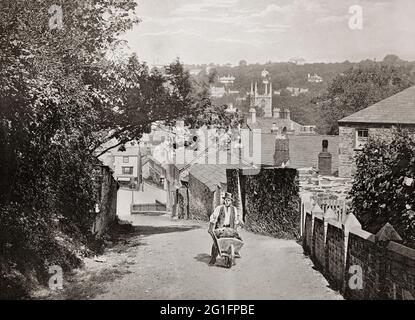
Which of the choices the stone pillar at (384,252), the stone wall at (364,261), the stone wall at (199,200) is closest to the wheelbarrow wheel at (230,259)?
the stone wall at (364,261)

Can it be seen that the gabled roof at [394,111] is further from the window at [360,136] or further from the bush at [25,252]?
the bush at [25,252]

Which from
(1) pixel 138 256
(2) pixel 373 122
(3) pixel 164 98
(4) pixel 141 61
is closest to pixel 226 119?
(3) pixel 164 98

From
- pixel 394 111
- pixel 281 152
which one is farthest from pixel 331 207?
pixel 281 152

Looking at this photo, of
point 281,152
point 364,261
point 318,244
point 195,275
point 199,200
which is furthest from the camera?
point 199,200

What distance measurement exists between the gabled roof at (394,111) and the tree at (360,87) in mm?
9424

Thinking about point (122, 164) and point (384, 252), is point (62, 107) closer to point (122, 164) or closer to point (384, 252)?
point (384, 252)

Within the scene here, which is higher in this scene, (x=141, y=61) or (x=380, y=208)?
(x=141, y=61)

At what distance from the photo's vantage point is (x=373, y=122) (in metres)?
21.3

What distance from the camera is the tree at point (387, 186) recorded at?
33.1ft

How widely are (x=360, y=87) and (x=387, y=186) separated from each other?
77.8ft

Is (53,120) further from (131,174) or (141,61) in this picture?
(131,174)

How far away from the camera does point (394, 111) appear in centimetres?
2050

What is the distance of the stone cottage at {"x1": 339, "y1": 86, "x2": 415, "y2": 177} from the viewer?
785 inches

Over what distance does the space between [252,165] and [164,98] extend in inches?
562
